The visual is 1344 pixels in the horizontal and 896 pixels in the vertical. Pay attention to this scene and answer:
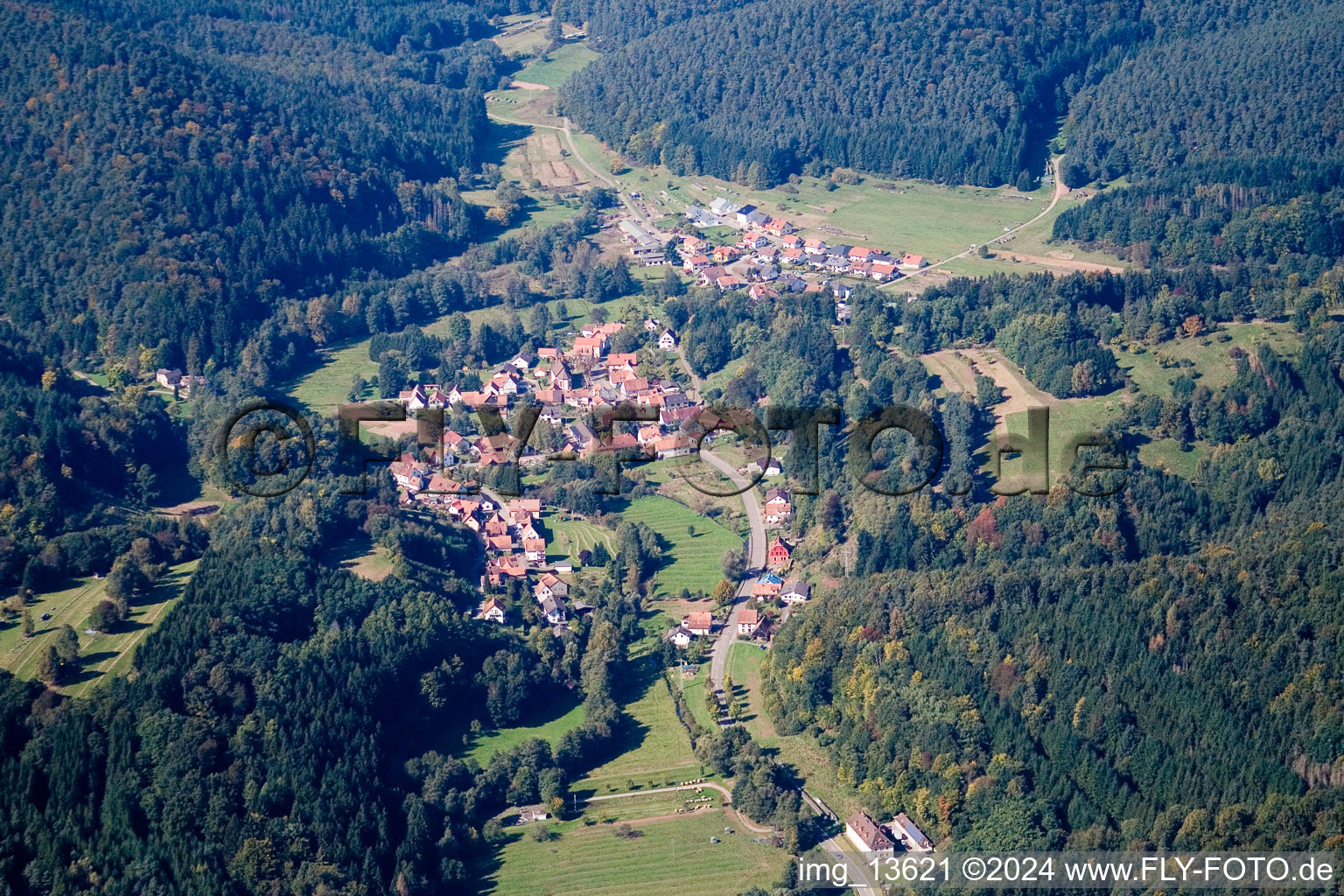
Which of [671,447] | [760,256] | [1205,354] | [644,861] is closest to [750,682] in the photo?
[644,861]

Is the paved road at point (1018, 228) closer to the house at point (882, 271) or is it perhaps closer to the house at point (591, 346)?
the house at point (882, 271)

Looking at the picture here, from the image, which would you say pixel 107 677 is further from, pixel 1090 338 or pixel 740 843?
pixel 1090 338

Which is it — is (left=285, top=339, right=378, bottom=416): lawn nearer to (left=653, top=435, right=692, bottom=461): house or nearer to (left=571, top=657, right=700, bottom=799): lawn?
(left=653, top=435, right=692, bottom=461): house

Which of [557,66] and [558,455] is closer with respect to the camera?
[558,455]

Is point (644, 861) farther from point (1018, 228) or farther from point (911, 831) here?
point (1018, 228)

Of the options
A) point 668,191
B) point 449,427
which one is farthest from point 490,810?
point 668,191

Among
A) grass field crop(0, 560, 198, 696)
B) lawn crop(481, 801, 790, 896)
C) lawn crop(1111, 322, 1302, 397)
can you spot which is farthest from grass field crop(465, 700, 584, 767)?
lawn crop(1111, 322, 1302, 397)
